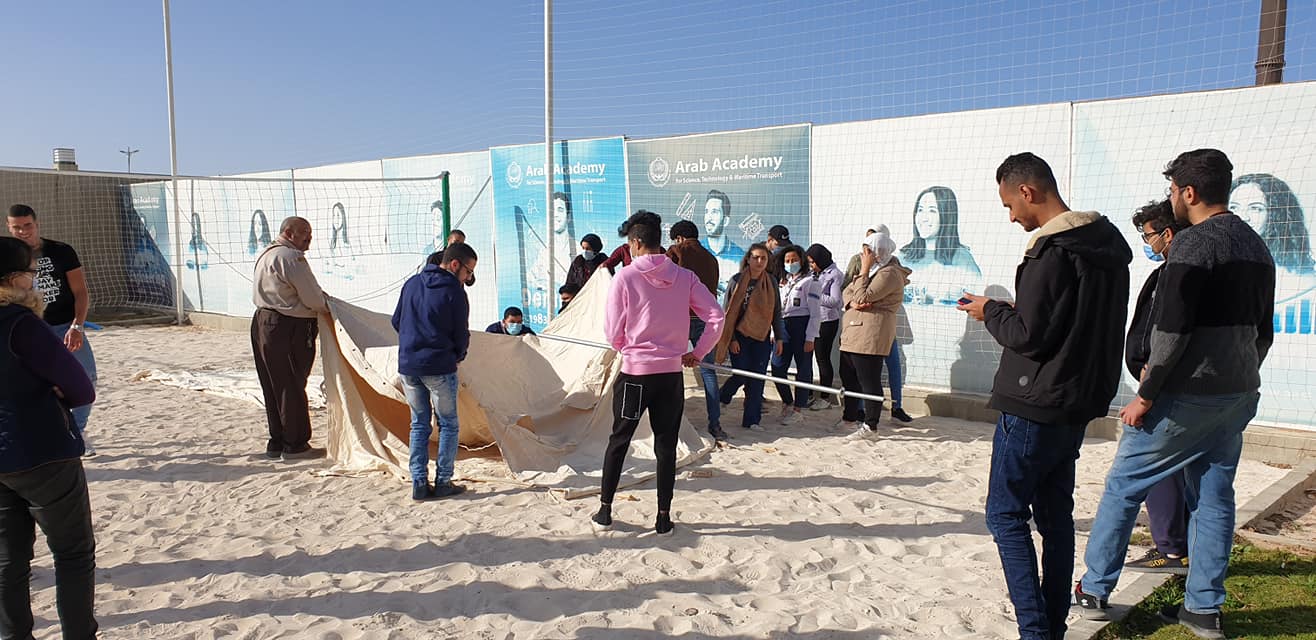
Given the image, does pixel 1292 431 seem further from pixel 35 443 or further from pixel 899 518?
pixel 35 443

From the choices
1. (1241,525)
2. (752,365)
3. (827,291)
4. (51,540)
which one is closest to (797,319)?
(827,291)

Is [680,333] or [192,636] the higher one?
[680,333]

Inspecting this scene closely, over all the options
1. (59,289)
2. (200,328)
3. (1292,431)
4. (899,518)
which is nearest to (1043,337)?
(899,518)

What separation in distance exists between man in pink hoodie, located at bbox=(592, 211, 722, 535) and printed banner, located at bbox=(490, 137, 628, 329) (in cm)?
534

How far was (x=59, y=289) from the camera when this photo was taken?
17.5 ft

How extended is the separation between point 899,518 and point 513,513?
2.24 meters

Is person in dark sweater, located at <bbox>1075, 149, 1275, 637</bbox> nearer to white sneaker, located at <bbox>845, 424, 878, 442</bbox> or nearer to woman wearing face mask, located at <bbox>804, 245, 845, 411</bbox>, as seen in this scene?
white sneaker, located at <bbox>845, 424, 878, 442</bbox>

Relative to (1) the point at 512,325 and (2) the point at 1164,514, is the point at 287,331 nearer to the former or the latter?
(1) the point at 512,325

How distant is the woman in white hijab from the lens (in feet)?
22.7

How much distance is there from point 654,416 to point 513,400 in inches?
78.5

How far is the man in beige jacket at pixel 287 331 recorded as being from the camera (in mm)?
5820

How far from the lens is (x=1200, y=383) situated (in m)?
3.12

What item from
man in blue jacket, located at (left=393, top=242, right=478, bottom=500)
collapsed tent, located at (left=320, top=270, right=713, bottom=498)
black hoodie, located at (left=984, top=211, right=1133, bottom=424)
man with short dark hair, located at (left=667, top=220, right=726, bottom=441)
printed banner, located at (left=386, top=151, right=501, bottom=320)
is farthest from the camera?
printed banner, located at (left=386, top=151, right=501, bottom=320)

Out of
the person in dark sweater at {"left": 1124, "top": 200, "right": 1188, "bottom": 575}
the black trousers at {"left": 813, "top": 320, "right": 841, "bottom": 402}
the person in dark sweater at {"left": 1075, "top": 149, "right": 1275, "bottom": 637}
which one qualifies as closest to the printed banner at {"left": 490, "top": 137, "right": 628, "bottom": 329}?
the black trousers at {"left": 813, "top": 320, "right": 841, "bottom": 402}
